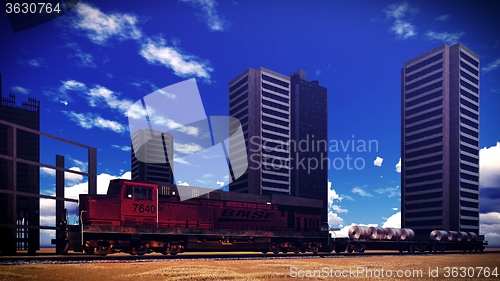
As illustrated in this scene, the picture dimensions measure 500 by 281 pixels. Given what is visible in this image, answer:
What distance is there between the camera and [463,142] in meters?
121

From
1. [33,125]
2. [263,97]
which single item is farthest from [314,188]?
[33,125]

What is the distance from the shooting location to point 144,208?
30.5m

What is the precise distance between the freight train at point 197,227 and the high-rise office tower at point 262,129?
84364mm

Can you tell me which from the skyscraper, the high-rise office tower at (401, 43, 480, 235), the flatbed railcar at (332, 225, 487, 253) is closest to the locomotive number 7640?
the flatbed railcar at (332, 225, 487, 253)

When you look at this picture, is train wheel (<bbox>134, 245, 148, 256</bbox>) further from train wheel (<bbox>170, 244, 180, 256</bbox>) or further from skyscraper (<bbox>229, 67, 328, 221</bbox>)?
skyscraper (<bbox>229, 67, 328, 221</bbox>)

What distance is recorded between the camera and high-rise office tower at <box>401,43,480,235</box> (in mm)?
117875

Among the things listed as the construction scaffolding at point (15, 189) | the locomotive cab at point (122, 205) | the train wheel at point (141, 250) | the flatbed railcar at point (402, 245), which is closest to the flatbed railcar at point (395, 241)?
the flatbed railcar at point (402, 245)

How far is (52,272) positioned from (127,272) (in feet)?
11.7

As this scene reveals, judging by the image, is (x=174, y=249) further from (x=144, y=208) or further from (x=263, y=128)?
(x=263, y=128)

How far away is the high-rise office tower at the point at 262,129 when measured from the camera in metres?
133

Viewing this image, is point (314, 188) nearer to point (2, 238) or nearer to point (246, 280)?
point (2, 238)

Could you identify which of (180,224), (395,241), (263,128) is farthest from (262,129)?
(180,224)

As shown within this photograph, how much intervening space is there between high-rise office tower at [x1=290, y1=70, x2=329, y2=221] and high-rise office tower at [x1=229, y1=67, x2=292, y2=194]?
4648 cm

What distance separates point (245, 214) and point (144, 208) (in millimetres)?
10628
